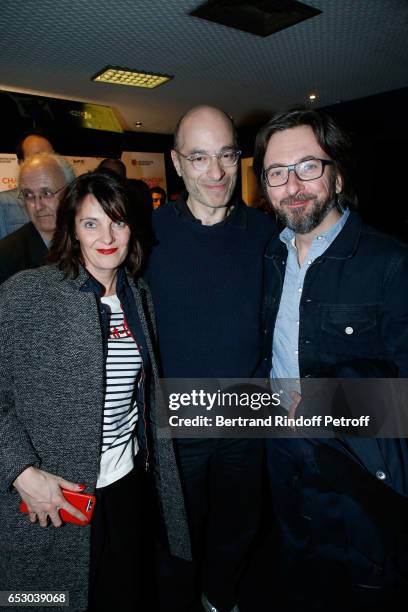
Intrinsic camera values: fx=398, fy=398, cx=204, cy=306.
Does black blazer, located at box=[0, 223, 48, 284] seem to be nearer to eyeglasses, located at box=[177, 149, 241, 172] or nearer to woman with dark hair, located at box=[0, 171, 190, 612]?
woman with dark hair, located at box=[0, 171, 190, 612]

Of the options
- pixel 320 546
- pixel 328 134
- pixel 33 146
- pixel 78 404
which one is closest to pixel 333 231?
pixel 328 134

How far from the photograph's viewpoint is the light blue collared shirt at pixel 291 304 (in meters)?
1.60

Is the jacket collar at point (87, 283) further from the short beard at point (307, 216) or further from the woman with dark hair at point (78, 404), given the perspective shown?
the short beard at point (307, 216)

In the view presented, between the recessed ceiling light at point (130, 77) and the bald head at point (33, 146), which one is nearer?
the bald head at point (33, 146)

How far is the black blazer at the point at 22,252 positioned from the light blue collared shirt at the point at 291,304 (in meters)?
1.15

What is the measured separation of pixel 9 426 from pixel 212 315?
85 cm

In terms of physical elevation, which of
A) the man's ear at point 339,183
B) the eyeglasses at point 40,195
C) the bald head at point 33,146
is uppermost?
the bald head at point 33,146

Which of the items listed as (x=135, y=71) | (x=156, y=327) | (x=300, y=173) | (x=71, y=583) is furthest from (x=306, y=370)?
(x=135, y=71)

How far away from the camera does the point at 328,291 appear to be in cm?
151

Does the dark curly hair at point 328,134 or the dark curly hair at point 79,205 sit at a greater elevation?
the dark curly hair at point 328,134

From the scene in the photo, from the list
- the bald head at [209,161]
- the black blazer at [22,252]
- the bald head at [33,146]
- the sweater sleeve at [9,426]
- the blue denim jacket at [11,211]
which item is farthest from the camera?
the bald head at [33,146]

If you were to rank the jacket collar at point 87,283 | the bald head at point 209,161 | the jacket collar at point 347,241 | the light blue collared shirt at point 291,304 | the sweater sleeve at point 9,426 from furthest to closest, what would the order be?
the bald head at point 209,161 < the light blue collared shirt at point 291,304 < the jacket collar at point 347,241 < the jacket collar at point 87,283 < the sweater sleeve at point 9,426

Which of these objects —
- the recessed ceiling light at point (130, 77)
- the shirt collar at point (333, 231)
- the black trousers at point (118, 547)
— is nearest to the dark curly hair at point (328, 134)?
the shirt collar at point (333, 231)

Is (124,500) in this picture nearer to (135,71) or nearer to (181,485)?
(181,485)
